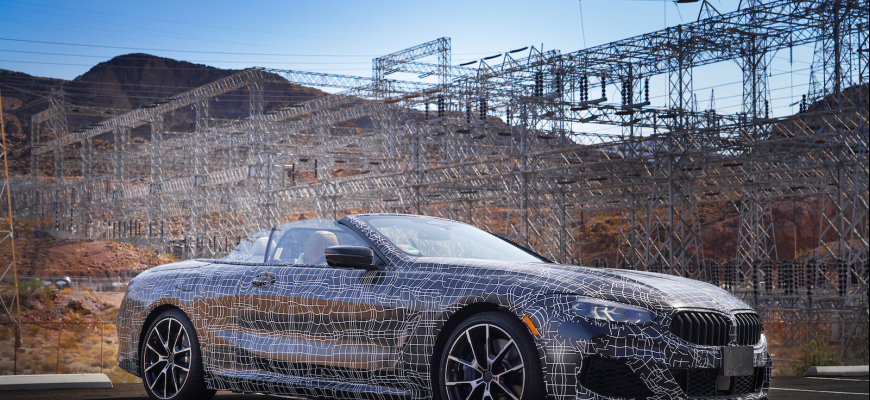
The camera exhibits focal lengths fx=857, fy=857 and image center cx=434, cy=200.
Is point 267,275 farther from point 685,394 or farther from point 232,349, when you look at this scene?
point 685,394

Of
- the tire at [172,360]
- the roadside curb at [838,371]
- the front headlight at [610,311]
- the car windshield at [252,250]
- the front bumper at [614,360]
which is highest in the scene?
the car windshield at [252,250]

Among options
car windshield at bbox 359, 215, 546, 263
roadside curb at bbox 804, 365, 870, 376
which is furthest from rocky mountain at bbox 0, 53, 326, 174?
car windshield at bbox 359, 215, 546, 263

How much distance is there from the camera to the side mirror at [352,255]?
5.29 metres

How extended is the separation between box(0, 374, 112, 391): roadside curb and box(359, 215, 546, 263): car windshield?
3.90m

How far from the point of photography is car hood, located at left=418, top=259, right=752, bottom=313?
14.9ft

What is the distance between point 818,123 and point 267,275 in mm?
33207

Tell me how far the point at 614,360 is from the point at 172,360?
372 cm

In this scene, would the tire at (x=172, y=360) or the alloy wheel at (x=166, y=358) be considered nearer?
the tire at (x=172, y=360)

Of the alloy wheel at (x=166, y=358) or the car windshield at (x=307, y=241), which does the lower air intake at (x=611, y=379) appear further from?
the alloy wheel at (x=166, y=358)

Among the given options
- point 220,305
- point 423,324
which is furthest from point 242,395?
point 423,324

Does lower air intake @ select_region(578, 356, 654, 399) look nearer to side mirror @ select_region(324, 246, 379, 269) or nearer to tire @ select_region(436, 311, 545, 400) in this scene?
tire @ select_region(436, 311, 545, 400)

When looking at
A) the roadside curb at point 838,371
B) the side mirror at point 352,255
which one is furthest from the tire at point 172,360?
the roadside curb at point 838,371

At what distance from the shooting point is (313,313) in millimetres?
5613

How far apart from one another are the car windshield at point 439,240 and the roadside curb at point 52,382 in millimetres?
3897
